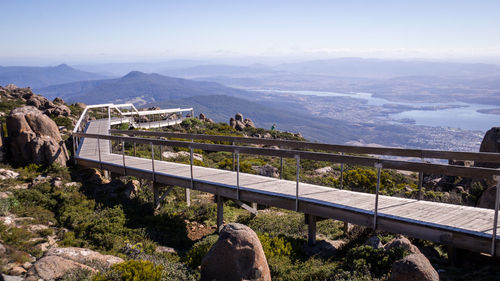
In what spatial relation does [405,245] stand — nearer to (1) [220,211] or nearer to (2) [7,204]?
(1) [220,211]

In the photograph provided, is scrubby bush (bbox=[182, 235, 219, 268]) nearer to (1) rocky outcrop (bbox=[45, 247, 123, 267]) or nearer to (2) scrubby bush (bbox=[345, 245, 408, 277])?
(1) rocky outcrop (bbox=[45, 247, 123, 267])

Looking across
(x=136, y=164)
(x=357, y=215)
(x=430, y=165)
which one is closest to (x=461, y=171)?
(x=430, y=165)

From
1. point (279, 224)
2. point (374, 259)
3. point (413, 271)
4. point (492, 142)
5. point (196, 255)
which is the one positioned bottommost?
point (279, 224)

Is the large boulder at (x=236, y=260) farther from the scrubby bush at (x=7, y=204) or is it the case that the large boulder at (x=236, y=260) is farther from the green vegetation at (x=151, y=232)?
the scrubby bush at (x=7, y=204)

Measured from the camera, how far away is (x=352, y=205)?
27.3 ft

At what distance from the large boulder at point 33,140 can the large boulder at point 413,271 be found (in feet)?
42.0

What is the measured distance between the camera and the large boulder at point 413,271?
5.84 m

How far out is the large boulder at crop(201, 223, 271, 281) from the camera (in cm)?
680

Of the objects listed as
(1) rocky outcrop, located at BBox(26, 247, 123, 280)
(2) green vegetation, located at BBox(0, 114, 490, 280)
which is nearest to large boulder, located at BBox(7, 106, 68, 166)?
(2) green vegetation, located at BBox(0, 114, 490, 280)

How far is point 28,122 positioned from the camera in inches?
551

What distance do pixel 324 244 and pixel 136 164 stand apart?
7.67 metres

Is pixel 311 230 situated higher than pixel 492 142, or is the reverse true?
pixel 492 142

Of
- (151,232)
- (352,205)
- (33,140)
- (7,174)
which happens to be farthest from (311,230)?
(33,140)

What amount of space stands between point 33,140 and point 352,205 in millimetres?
12363
